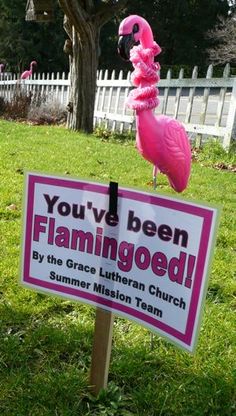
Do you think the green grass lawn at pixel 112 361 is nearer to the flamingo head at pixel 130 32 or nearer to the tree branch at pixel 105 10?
the flamingo head at pixel 130 32

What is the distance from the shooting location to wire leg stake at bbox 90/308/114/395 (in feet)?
6.24

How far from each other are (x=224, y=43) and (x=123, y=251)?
A: 29.7 m

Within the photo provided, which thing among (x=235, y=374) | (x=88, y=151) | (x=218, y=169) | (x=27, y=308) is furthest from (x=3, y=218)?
(x=218, y=169)

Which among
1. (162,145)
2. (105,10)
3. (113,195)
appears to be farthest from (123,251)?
(105,10)

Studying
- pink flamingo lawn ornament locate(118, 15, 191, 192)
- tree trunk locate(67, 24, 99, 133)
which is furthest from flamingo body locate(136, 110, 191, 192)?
tree trunk locate(67, 24, 99, 133)

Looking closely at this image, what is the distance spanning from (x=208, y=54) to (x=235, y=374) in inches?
1246

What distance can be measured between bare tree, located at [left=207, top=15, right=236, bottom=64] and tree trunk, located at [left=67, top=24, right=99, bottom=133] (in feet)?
61.8

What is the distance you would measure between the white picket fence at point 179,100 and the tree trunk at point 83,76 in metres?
1.19

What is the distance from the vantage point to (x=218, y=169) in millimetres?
6930

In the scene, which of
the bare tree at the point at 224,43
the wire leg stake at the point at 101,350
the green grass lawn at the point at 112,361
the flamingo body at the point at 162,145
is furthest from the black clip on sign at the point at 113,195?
the bare tree at the point at 224,43

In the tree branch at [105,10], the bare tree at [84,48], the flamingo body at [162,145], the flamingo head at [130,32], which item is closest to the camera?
the flamingo head at [130,32]

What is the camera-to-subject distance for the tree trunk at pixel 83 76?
30.5ft

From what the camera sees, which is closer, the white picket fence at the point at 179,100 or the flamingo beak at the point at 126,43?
the flamingo beak at the point at 126,43

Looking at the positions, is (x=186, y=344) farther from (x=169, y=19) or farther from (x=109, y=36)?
(x=169, y=19)
